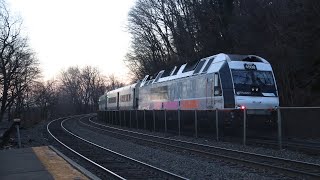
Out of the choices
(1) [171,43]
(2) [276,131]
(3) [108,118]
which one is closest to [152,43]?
(1) [171,43]

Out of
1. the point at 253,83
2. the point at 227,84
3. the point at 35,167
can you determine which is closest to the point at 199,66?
the point at 227,84

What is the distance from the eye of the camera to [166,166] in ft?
49.5

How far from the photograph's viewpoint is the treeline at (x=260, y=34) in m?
32.4

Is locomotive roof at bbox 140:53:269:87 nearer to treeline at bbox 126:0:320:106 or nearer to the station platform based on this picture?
treeline at bbox 126:0:320:106

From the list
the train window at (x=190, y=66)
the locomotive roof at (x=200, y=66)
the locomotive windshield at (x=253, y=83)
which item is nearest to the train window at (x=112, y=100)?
the locomotive roof at (x=200, y=66)

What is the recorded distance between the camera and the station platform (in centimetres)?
1241

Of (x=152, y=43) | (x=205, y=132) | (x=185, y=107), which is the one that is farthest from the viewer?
(x=152, y=43)

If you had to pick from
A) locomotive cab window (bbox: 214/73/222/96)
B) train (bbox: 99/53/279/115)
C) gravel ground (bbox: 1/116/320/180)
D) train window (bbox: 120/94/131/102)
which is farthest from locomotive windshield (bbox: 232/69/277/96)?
train window (bbox: 120/94/131/102)

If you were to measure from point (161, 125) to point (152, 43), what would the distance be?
41428 mm

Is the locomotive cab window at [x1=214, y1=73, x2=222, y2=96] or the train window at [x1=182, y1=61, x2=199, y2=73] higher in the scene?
the train window at [x1=182, y1=61, x2=199, y2=73]

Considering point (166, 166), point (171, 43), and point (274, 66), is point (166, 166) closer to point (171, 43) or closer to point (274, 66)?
point (274, 66)

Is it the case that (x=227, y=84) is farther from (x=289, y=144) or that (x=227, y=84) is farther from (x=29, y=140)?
(x=29, y=140)

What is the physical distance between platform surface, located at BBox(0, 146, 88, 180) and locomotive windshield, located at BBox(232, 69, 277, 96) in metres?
9.95

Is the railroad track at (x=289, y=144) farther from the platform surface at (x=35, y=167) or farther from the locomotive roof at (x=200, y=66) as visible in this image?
the platform surface at (x=35, y=167)
